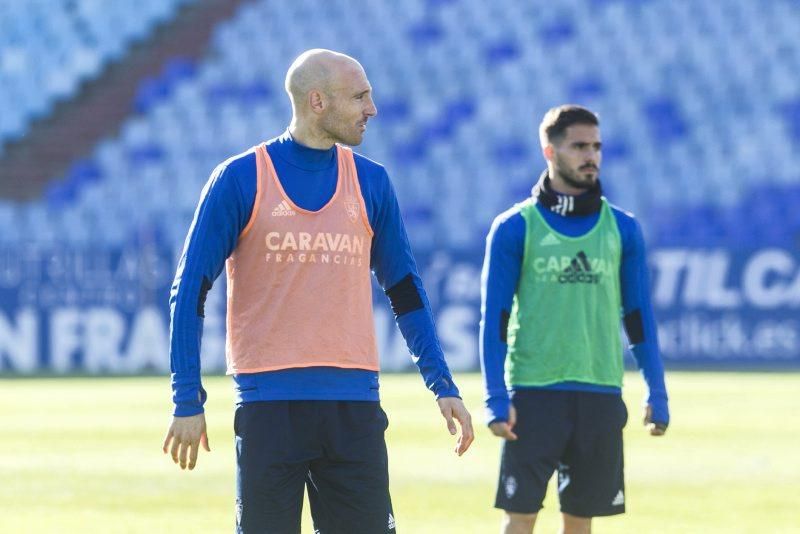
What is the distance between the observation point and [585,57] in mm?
25781

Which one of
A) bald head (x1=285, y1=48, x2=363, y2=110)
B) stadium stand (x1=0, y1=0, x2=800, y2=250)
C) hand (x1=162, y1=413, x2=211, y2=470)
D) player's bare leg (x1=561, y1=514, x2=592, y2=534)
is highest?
stadium stand (x1=0, y1=0, x2=800, y2=250)

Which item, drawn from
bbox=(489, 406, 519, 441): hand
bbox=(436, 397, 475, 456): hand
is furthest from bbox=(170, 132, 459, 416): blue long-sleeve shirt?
bbox=(489, 406, 519, 441): hand

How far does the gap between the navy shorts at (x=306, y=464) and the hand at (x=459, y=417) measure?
0.25 m

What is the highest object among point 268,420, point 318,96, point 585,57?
point 585,57

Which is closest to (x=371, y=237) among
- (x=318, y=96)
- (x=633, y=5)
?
(x=318, y=96)

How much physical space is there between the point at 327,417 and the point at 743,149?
68.2ft

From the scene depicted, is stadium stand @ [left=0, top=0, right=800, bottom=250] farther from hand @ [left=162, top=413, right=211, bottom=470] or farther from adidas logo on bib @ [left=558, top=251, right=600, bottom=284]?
hand @ [left=162, top=413, right=211, bottom=470]

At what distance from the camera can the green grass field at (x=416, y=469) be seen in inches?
316

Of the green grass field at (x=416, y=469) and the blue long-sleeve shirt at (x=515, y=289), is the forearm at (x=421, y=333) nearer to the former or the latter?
the blue long-sleeve shirt at (x=515, y=289)

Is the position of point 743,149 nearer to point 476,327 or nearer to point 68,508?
point 476,327

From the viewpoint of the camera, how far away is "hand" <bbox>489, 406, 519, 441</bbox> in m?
5.58

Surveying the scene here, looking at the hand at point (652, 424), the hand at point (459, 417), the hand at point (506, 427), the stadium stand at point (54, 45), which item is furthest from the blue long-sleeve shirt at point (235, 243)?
the stadium stand at point (54, 45)

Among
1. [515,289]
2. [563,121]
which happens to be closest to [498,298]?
[515,289]

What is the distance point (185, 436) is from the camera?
4.32 metres
